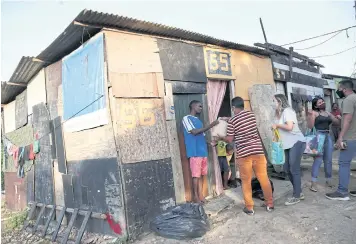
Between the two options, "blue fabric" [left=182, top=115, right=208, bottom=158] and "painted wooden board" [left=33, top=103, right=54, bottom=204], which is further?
"painted wooden board" [left=33, top=103, right=54, bottom=204]

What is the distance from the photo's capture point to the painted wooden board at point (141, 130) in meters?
4.57

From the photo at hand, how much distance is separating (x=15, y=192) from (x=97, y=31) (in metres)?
6.70

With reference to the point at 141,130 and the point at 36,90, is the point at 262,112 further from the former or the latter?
the point at 36,90

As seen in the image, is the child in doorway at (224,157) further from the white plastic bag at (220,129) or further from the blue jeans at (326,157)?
the blue jeans at (326,157)

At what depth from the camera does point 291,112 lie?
4809 mm

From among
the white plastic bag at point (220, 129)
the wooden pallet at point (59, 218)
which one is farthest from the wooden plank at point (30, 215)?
the white plastic bag at point (220, 129)

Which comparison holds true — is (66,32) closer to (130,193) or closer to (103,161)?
(103,161)

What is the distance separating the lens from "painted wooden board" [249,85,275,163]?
7.30 meters

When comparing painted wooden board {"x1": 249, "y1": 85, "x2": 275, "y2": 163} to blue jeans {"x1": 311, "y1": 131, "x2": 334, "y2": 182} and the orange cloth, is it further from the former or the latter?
the orange cloth

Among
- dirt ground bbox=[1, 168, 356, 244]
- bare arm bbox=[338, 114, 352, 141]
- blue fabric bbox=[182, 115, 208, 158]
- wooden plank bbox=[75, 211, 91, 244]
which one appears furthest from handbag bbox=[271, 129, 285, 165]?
wooden plank bbox=[75, 211, 91, 244]

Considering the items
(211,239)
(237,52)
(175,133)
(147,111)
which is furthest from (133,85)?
(237,52)

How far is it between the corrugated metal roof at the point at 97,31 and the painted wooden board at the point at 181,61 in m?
0.18

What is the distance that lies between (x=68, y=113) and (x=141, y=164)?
6.76 feet

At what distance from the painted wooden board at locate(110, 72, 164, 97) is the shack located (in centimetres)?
2
